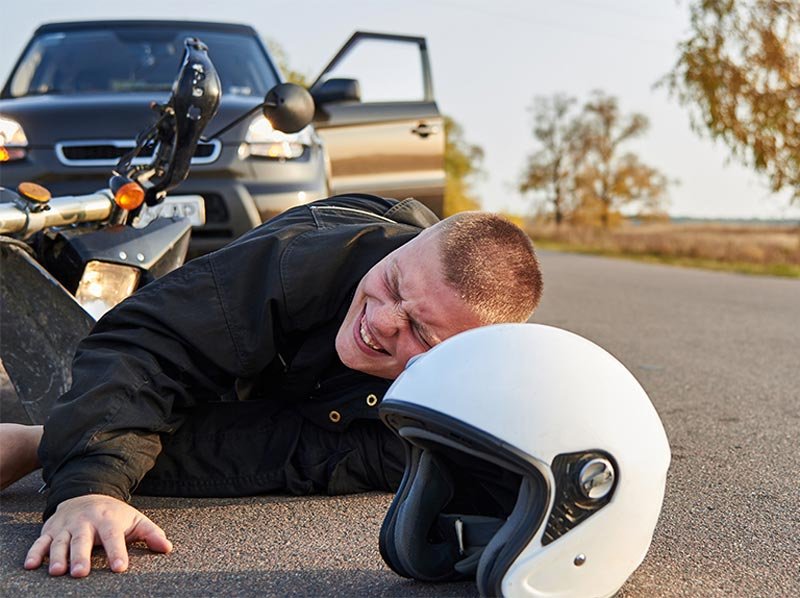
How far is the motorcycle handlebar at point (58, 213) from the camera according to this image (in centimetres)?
355

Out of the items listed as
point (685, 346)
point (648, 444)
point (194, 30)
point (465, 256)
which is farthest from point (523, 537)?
point (194, 30)

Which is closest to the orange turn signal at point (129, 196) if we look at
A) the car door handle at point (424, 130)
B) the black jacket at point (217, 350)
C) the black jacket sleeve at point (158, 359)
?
the black jacket at point (217, 350)

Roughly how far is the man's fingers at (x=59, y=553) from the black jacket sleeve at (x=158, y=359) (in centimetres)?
19

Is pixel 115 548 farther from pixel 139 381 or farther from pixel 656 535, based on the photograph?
pixel 656 535

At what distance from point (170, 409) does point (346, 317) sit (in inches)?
19.3

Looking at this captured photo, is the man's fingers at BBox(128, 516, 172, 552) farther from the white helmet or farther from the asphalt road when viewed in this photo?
the white helmet

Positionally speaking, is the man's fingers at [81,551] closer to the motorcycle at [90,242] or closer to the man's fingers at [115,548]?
the man's fingers at [115,548]

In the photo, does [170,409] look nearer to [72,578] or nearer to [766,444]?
[72,578]

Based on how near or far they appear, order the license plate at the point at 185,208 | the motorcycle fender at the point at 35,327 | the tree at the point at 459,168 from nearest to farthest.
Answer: the motorcycle fender at the point at 35,327, the license plate at the point at 185,208, the tree at the point at 459,168

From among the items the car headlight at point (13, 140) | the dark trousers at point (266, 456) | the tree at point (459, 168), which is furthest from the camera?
the tree at point (459, 168)

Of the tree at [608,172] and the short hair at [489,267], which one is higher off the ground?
the short hair at [489,267]

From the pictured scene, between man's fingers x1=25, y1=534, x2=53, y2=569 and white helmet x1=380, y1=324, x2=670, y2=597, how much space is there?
80 cm

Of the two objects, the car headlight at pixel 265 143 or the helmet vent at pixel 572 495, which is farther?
the car headlight at pixel 265 143

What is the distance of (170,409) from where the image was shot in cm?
274
